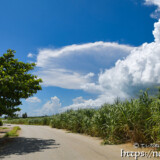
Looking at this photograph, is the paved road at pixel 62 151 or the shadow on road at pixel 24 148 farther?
the shadow on road at pixel 24 148

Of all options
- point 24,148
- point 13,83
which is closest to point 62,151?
point 24,148

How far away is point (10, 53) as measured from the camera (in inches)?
585

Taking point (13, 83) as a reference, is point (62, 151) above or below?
below

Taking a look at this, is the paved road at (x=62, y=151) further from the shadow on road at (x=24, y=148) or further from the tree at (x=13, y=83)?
the tree at (x=13, y=83)

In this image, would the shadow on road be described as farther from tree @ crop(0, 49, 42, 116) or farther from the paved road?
tree @ crop(0, 49, 42, 116)

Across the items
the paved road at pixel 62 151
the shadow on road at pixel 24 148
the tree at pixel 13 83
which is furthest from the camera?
the tree at pixel 13 83

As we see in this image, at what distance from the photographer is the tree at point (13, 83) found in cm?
1189

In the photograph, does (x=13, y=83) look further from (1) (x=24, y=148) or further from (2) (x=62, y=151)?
(2) (x=62, y=151)

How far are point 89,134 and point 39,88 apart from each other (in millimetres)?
6132

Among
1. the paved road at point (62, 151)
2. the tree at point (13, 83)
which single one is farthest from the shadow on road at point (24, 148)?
the tree at point (13, 83)

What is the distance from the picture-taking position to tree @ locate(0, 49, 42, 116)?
11886 mm

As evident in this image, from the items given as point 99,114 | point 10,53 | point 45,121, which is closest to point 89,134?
point 99,114

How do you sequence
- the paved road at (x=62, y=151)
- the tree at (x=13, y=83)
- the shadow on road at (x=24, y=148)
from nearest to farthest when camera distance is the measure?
the paved road at (x=62, y=151) < the shadow on road at (x=24, y=148) < the tree at (x=13, y=83)

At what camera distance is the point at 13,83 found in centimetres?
1195
